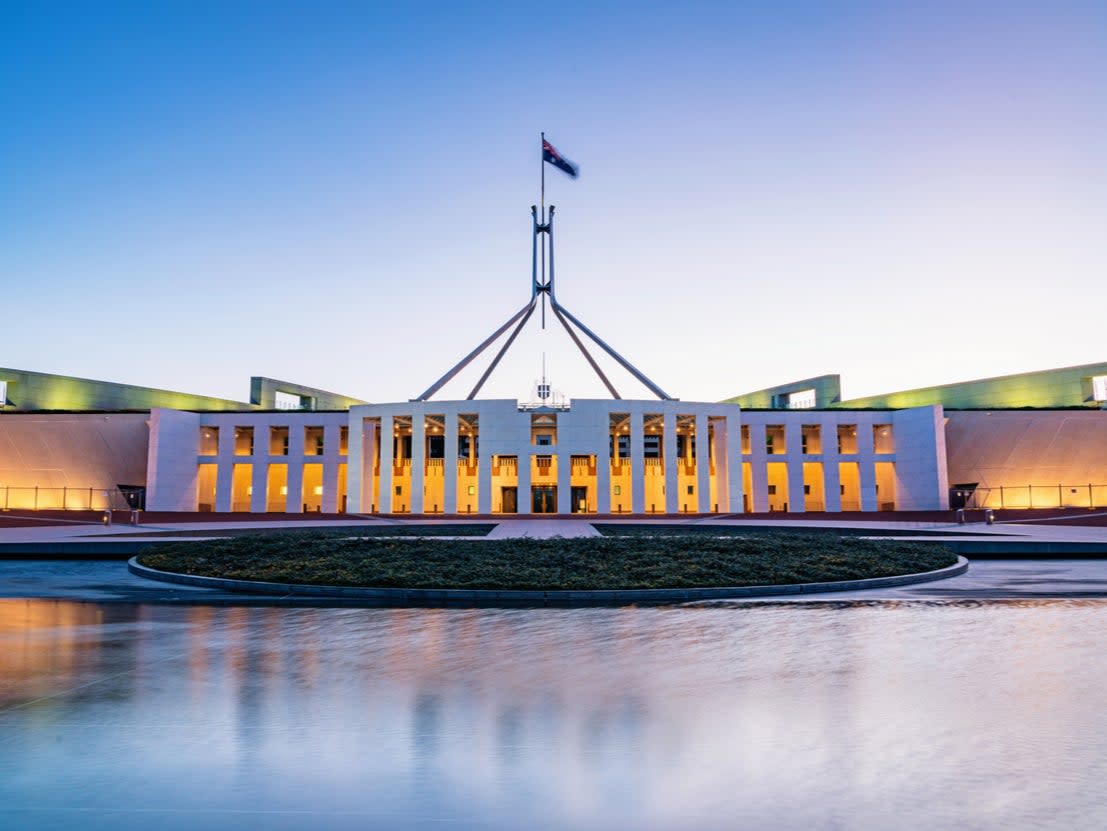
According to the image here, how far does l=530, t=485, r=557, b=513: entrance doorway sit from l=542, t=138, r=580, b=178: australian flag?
22.9 metres

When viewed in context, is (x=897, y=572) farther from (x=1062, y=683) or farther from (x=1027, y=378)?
(x=1027, y=378)

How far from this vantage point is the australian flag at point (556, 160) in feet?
182

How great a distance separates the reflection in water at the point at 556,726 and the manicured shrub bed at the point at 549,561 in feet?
14.1

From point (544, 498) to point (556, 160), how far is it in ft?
79.4

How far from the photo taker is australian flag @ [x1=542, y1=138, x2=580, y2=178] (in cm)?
5559

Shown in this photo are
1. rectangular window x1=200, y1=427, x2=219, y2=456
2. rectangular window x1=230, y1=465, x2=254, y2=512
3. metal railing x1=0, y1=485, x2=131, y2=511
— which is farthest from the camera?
rectangular window x1=230, y1=465, x2=254, y2=512

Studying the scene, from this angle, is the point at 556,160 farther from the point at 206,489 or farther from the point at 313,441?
the point at 206,489

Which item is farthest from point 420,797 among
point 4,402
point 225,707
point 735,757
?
point 4,402

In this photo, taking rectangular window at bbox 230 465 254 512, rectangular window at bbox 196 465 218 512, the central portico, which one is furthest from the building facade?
rectangular window at bbox 230 465 254 512

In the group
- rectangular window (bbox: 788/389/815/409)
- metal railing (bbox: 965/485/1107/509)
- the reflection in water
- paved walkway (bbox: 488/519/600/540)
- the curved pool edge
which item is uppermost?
rectangular window (bbox: 788/389/815/409)

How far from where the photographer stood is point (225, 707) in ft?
20.8

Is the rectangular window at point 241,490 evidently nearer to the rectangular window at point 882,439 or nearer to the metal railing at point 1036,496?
the rectangular window at point 882,439

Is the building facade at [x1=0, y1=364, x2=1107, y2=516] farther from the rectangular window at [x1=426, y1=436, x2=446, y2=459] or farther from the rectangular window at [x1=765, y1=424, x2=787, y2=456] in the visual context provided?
the rectangular window at [x1=765, y1=424, x2=787, y2=456]

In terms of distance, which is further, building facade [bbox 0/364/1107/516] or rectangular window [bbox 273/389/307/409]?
rectangular window [bbox 273/389/307/409]
